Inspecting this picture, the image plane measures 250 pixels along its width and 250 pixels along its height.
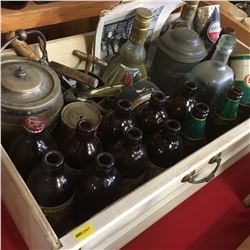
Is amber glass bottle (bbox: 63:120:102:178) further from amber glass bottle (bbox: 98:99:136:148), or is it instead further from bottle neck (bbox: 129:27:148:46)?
bottle neck (bbox: 129:27:148:46)

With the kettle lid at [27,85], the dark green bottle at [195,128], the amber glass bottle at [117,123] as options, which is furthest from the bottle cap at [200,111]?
the kettle lid at [27,85]

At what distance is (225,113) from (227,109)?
11 mm

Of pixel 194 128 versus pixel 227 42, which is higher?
pixel 227 42

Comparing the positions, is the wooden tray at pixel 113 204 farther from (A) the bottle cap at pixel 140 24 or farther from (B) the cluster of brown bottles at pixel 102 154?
(A) the bottle cap at pixel 140 24

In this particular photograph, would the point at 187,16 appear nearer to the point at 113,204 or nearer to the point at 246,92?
the point at 246,92

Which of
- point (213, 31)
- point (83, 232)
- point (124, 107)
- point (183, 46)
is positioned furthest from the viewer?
point (213, 31)

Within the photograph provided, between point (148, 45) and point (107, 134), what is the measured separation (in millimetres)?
342

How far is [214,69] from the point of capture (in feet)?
2.61

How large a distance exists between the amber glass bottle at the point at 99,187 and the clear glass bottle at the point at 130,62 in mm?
260

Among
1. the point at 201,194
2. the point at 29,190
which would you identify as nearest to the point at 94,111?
the point at 29,190

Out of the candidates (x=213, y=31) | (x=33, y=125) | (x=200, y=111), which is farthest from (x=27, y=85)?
(x=213, y=31)

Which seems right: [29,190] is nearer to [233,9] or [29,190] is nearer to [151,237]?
[151,237]

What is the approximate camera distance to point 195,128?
0.70 m

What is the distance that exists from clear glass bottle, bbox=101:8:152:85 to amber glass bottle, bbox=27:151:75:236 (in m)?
0.29
